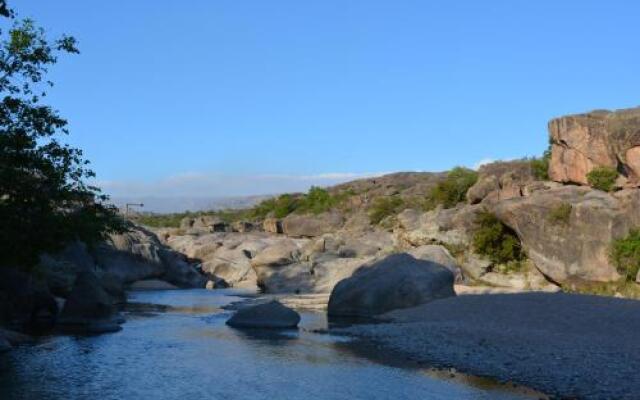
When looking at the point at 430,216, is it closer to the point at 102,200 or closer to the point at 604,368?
the point at 102,200

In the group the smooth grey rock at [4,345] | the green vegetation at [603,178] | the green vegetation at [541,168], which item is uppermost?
the green vegetation at [541,168]

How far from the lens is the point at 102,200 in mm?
26828

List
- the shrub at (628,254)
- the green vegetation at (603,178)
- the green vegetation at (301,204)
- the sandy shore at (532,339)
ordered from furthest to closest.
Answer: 1. the green vegetation at (301,204)
2. the green vegetation at (603,178)
3. the shrub at (628,254)
4. the sandy shore at (532,339)

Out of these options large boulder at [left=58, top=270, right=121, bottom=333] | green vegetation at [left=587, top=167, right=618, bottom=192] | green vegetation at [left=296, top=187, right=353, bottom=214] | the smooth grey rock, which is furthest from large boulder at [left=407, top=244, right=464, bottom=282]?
green vegetation at [left=296, top=187, right=353, bottom=214]

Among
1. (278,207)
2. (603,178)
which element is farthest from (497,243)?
(278,207)

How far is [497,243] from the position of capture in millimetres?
47469

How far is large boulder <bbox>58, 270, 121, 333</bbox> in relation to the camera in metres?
28.0

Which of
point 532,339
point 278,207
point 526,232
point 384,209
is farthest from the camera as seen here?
point 278,207

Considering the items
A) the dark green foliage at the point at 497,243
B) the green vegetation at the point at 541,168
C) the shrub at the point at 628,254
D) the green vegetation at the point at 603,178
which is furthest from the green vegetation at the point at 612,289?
the green vegetation at the point at 541,168

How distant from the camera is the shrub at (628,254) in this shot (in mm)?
39125

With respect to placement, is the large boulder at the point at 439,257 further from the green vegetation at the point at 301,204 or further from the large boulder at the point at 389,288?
the green vegetation at the point at 301,204

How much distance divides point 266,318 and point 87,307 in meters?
7.25

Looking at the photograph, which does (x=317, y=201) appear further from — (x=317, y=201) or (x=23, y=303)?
(x=23, y=303)

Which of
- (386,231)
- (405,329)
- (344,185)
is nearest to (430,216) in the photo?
(386,231)
